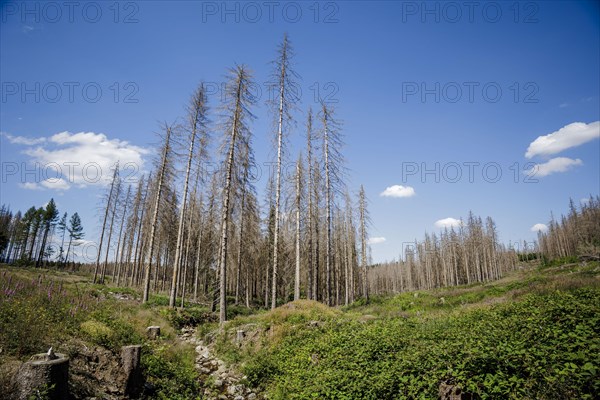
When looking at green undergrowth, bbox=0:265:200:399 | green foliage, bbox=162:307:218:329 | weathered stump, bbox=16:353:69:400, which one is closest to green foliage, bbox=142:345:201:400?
green undergrowth, bbox=0:265:200:399

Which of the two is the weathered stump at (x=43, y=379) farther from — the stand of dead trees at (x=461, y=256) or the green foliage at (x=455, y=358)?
the stand of dead trees at (x=461, y=256)

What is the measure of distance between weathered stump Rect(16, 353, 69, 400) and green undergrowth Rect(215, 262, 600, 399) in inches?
186

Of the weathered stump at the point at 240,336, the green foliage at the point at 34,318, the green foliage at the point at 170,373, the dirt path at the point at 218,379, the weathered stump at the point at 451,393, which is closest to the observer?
the weathered stump at the point at 451,393

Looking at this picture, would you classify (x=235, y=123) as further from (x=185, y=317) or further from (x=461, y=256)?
(x=461, y=256)

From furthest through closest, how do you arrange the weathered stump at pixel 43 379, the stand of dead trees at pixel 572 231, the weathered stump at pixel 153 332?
the stand of dead trees at pixel 572 231 < the weathered stump at pixel 153 332 < the weathered stump at pixel 43 379

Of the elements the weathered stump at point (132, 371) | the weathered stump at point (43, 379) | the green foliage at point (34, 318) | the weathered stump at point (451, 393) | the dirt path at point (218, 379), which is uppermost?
the green foliage at point (34, 318)

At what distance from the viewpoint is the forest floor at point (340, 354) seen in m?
4.93

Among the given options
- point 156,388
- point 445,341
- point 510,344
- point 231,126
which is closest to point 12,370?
point 156,388

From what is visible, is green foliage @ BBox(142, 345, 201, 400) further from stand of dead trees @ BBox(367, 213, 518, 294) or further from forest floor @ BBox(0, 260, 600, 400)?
stand of dead trees @ BBox(367, 213, 518, 294)

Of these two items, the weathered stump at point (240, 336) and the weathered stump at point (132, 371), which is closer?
the weathered stump at point (132, 371)

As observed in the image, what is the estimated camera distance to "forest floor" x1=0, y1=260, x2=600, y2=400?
16.2ft

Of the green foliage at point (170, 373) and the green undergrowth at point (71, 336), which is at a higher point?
the green undergrowth at point (71, 336)

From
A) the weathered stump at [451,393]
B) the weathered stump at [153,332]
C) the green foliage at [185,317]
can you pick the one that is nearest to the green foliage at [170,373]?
the weathered stump at [153,332]

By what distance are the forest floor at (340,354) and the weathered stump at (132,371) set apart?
239mm
